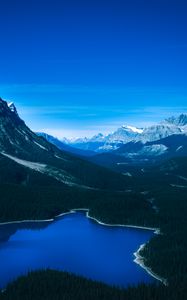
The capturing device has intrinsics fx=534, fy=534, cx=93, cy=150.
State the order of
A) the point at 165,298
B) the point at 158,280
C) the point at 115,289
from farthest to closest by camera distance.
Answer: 1. the point at 158,280
2. the point at 115,289
3. the point at 165,298

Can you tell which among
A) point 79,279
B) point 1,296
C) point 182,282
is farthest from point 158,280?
point 1,296

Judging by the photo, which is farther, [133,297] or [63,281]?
[63,281]

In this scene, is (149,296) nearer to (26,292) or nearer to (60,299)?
(60,299)

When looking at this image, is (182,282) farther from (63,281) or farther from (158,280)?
(63,281)

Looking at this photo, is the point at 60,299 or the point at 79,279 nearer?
the point at 60,299

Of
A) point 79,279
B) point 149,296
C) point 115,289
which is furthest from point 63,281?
point 149,296

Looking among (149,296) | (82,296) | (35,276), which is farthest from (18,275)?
(149,296)

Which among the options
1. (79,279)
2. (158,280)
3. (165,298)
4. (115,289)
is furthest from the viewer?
(158,280)
